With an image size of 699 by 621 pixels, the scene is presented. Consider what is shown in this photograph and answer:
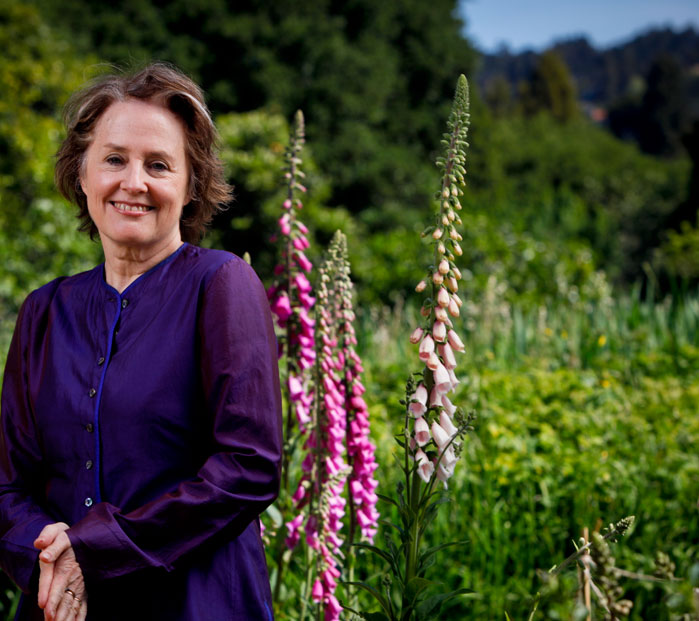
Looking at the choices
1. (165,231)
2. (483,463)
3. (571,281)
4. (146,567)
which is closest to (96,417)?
(146,567)

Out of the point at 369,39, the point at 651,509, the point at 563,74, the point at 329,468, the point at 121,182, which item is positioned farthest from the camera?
the point at 563,74

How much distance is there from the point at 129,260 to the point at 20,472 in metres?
0.52

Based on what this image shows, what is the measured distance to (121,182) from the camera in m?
1.50

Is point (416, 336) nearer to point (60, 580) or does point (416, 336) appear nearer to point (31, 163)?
point (60, 580)

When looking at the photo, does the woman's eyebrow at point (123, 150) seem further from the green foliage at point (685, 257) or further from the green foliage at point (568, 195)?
the green foliage at point (685, 257)

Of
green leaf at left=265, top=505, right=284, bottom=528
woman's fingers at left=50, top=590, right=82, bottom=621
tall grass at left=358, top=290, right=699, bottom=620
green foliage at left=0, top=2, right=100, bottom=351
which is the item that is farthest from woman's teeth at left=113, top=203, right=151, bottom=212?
green foliage at left=0, top=2, right=100, bottom=351

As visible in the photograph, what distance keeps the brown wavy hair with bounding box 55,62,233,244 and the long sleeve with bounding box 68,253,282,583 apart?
0.31 m

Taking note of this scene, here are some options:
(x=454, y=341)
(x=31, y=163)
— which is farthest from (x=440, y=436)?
(x=31, y=163)

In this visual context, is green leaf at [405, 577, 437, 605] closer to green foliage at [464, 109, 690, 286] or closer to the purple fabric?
the purple fabric

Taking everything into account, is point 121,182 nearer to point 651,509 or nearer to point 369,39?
point 651,509

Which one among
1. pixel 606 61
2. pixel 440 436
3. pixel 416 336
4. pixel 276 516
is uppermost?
pixel 606 61

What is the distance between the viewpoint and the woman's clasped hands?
1.36m

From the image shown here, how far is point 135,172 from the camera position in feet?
4.89

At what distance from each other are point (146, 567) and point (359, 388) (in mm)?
905
